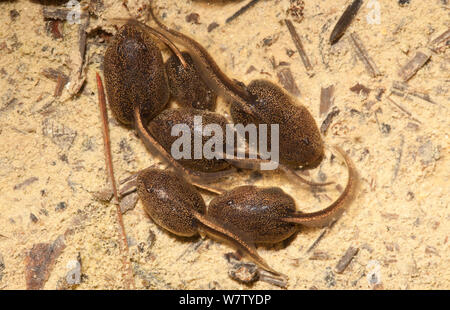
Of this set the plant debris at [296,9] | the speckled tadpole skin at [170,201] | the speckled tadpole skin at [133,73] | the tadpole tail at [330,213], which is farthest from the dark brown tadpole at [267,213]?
the plant debris at [296,9]

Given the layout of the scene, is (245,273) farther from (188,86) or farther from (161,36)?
(161,36)

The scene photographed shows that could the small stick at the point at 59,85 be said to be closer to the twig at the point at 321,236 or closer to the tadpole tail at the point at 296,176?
the tadpole tail at the point at 296,176

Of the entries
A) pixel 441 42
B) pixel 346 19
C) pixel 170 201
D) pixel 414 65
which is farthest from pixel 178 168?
pixel 441 42

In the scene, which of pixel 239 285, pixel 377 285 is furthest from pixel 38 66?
pixel 377 285

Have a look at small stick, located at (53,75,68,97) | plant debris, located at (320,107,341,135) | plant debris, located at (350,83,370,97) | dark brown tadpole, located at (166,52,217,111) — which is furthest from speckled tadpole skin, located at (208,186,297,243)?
small stick, located at (53,75,68,97)

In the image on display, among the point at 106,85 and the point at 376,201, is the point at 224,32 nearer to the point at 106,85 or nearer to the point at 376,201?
the point at 106,85

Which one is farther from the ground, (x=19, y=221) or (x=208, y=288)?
(x=19, y=221)
